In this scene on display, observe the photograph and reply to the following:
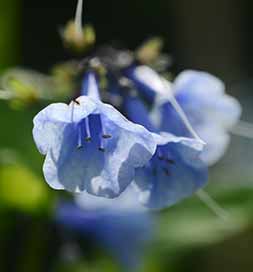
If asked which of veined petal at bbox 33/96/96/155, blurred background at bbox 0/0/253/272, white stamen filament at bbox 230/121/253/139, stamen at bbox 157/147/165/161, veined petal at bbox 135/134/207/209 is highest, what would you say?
veined petal at bbox 33/96/96/155

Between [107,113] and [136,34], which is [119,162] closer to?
[107,113]

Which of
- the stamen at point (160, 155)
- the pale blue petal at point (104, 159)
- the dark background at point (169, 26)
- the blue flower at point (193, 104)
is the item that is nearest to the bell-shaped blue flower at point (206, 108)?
the blue flower at point (193, 104)

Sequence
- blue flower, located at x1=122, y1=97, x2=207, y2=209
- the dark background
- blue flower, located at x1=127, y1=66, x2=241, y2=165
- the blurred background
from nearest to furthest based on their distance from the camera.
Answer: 1. blue flower, located at x1=122, y1=97, x2=207, y2=209
2. blue flower, located at x1=127, y1=66, x2=241, y2=165
3. the blurred background
4. the dark background

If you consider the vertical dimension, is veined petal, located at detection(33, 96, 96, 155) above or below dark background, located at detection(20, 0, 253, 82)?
above

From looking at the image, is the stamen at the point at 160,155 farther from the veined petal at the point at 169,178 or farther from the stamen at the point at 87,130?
the stamen at the point at 87,130

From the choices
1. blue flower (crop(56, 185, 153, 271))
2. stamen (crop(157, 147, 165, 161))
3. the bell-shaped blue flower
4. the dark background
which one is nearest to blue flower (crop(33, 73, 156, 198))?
stamen (crop(157, 147, 165, 161))

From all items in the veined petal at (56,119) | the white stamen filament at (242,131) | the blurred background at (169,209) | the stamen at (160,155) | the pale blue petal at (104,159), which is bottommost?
the blurred background at (169,209)

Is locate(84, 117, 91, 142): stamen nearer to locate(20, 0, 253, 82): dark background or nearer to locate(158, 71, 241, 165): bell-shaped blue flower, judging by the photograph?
locate(158, 71, 241, 165): bell-shaped blue flower
